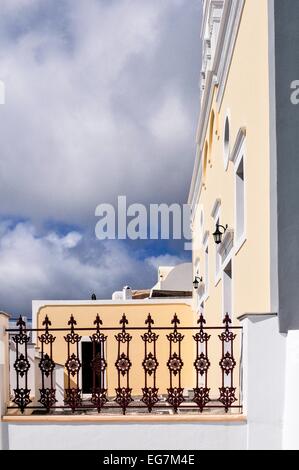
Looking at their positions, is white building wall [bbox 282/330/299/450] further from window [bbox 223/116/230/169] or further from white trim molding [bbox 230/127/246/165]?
window [bbox 223/116/230/169]

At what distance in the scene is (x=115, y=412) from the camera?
199 inches

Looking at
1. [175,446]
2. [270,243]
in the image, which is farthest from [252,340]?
[175,446]

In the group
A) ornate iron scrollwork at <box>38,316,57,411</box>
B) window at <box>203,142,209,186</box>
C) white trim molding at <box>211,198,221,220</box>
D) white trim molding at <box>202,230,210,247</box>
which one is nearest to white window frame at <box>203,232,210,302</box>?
white trim molding at <box>202,230,210,247</box>

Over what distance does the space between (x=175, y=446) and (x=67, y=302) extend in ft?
40.3

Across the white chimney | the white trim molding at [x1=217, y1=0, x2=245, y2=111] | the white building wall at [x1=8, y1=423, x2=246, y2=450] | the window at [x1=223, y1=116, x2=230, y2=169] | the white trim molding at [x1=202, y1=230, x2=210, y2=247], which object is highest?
the white trim molding at [x1=217, y1=0, x2=245, y2=111]

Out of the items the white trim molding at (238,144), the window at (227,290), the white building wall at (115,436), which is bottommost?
the white building wall at (115,436)

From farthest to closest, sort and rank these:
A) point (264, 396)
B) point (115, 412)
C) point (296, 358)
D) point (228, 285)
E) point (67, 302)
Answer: point (67, 302) → point (228, 285) → point (115, 412) → point (264, 396) → point (296, 358)

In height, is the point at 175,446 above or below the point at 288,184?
below

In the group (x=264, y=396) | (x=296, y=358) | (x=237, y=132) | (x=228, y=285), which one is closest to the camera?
(x=296, y=358)

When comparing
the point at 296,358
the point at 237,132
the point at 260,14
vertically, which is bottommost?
the point at 296,358

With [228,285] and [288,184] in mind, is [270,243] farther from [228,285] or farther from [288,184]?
[228,285]

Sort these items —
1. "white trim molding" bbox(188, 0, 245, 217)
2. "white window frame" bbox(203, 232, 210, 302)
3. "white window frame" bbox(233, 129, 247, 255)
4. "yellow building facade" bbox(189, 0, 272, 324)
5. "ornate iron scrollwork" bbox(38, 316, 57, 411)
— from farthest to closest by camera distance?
1. "white window frame" bbox(203, 232, 210, 302)
2. "white trim molding" bbox(188, 0, 245, 217)
3. "white window frame" bbox(233, 129, 247, 255)
4. "yellow building facade" bbox(189, 0, 272, 324)
5. "ornate iron scrollwork" bbox(38, 316, 57, 411)

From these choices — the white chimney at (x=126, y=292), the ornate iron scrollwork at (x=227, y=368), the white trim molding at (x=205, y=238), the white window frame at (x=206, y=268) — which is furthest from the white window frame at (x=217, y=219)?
the white chimney at (x=126, y=292)

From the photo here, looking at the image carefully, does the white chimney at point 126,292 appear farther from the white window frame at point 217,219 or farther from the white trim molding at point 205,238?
the white window frame at point 217,219
